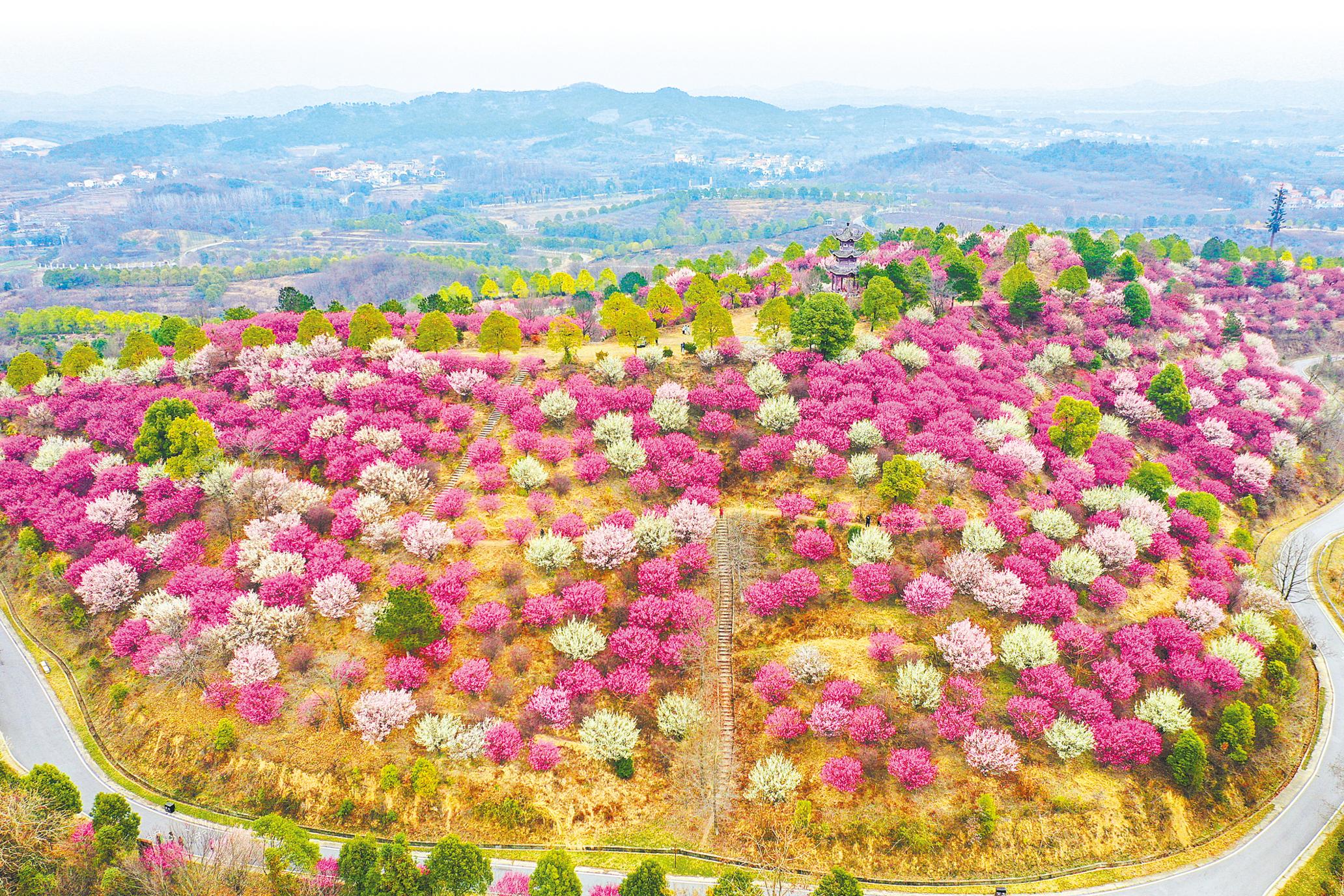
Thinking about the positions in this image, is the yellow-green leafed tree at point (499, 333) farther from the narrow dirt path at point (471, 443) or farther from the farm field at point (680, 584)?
the narrow dirt path at point (471, 443)

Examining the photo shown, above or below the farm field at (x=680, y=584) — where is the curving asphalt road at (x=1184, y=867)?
below

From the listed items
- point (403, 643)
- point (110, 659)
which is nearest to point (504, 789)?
point (403, 643)

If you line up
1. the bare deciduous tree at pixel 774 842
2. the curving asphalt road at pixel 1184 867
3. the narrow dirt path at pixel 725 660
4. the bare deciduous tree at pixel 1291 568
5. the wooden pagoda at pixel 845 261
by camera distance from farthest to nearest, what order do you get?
1. the wooden pagoda at pixel 845 261
2. the bare deciduous tree at pixel 1291 568
3. the narrow dirt path at pixel 725 660
4. the curving asphalt road at pixel 1184 867
5. the bare deciduous tree at pixel 774 842

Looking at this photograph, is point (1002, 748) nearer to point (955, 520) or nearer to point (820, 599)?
point (820, 599)

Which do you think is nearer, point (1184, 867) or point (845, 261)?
point (1184, 867)

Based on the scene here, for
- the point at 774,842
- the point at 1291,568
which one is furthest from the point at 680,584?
the point at 1291,568

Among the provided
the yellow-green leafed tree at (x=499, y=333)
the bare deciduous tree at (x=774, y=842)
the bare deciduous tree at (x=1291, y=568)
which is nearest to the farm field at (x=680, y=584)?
the bare deciduous tree at (x=774, y=842)

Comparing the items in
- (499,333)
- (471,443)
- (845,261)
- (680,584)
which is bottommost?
(680,584)

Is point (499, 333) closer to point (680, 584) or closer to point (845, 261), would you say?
point (680, 584)
